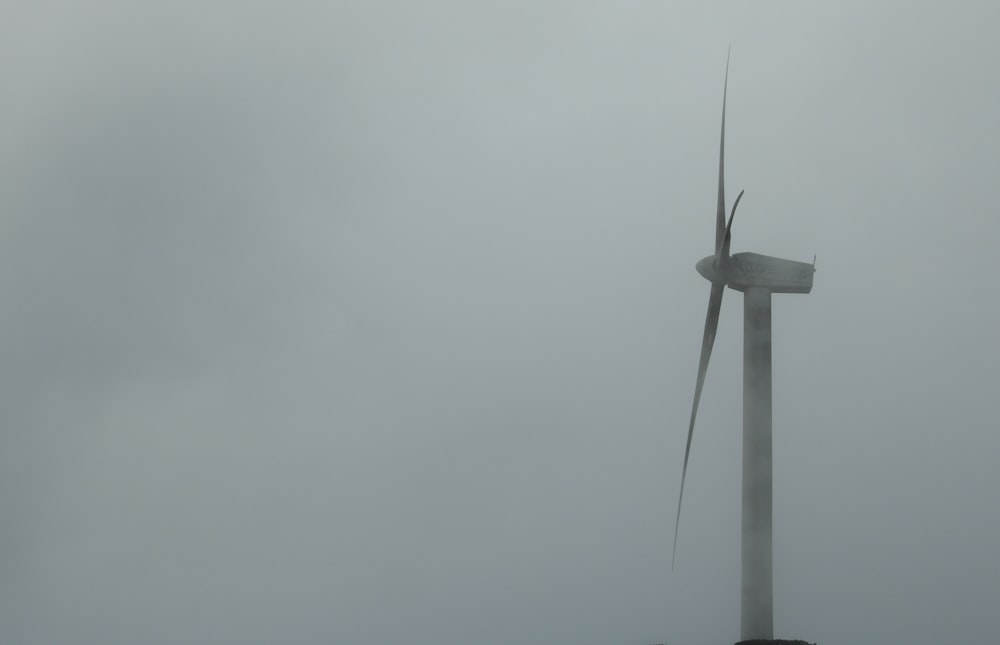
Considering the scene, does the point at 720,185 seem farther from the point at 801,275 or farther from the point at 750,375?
the point at 750,375

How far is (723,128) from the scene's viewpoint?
3866cm

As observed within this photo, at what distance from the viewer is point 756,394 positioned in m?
33.9

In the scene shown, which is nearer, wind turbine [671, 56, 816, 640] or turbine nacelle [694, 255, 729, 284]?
wind turbine [671, 56, 816, 640]

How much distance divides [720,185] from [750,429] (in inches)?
400

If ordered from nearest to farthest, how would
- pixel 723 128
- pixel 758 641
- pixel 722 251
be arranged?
pixel 758 641 < pixel 722 251 < pixel 723 128

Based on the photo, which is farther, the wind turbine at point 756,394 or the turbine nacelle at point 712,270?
the turbine nacelle at point 712,270

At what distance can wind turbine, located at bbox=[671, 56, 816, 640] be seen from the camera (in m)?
33.3

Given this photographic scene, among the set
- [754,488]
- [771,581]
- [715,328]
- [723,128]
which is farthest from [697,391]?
[723,128]

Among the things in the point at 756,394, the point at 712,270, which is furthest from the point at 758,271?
the point at 756,394

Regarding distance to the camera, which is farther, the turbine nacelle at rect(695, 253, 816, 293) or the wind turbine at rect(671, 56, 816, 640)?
the turbine nacelle at rect(695, 253, 816, 293)

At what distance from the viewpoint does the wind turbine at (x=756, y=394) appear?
33344 millimetres

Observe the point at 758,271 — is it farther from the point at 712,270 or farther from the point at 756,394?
the point at 756,394

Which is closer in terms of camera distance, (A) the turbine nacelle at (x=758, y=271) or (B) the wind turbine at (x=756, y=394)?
(B) the wind turbine at (x=756, y=394)

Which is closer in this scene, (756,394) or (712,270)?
(756,394)
